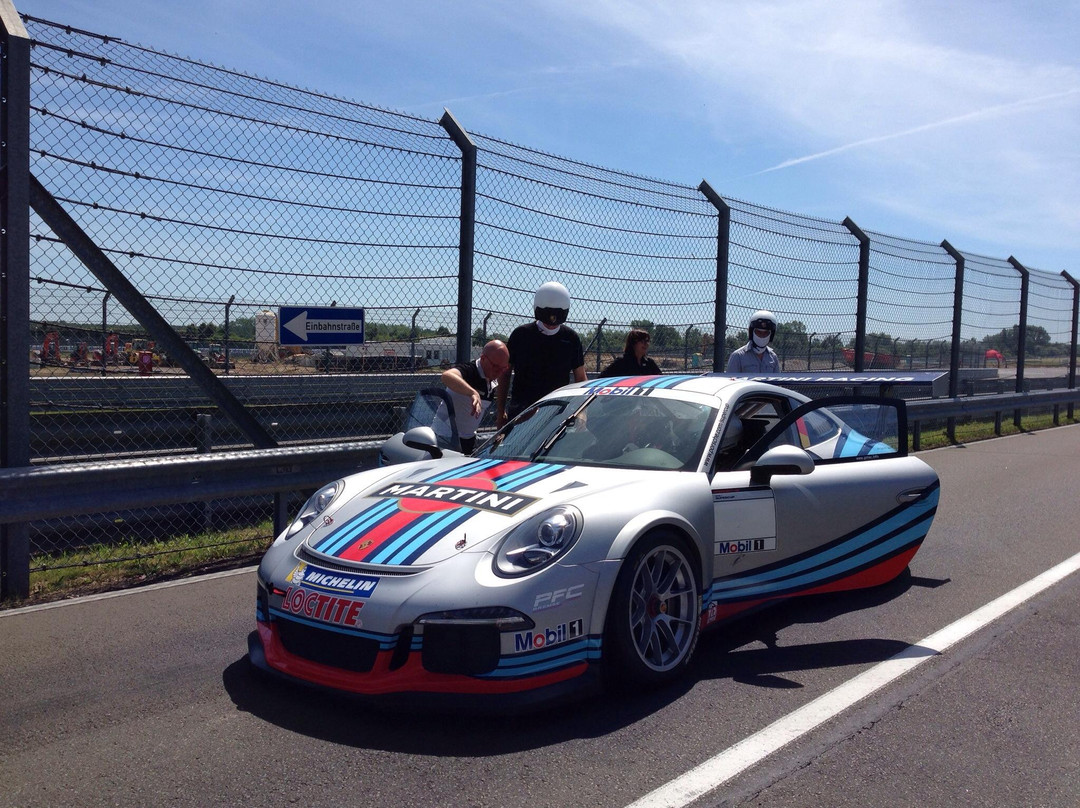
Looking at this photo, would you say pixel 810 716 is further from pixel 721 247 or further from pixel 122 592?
pixel 721 247

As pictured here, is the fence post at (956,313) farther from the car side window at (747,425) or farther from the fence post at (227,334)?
the fence post at (227,334)

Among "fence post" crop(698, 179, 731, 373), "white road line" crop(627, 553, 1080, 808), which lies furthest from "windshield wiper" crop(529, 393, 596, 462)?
"fence post" crop(698, 179, 731, 373)

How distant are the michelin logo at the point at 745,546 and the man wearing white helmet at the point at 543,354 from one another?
2.46 metres

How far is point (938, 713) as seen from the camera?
371 cm

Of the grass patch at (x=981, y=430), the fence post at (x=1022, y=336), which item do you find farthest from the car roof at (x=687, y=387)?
the fence post at (x=1022, y=336)

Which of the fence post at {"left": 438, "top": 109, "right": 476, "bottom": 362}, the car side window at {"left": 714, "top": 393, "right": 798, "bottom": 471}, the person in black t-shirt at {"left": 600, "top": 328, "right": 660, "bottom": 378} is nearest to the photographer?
the car side window at {"left": 714, "top": 393, "right": 798, "bottom": 471}

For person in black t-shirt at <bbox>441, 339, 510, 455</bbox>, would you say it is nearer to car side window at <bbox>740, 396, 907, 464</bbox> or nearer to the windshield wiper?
the windshield wiper

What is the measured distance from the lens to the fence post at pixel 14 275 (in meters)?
5.32

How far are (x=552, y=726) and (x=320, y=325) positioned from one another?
3928mm

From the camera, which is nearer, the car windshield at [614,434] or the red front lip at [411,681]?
the red front lip at [411,681]

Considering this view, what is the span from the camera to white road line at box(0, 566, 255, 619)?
16.8ft

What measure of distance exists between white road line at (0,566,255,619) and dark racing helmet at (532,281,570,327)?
2510 millimetres

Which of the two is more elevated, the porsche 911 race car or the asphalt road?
the porsche 911 race car

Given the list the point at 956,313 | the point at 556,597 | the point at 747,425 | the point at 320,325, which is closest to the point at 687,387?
the point at 747,425
